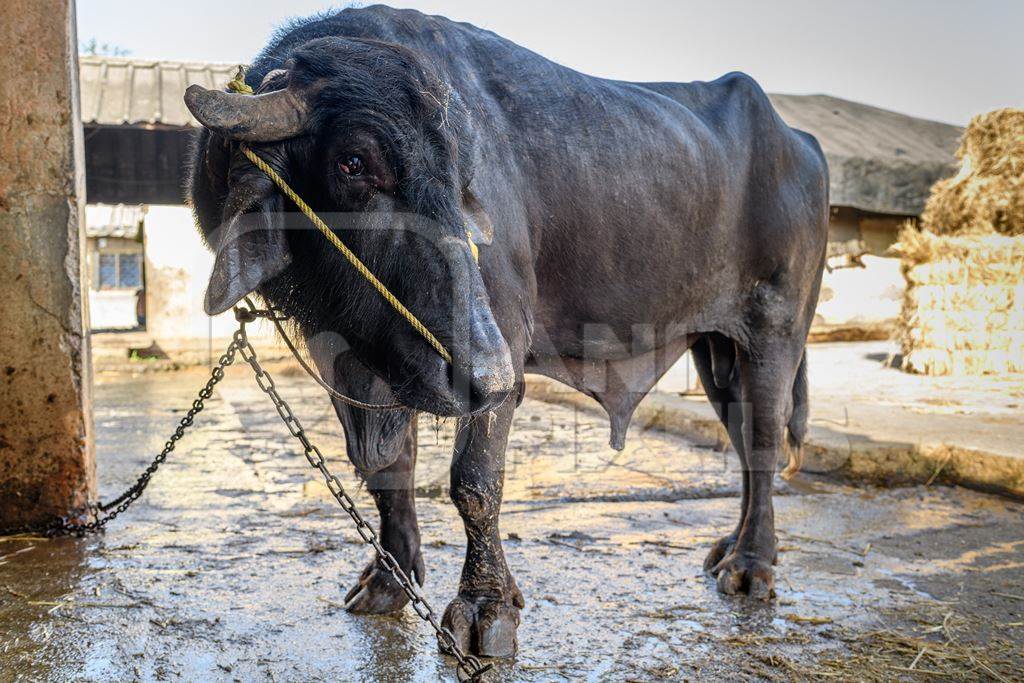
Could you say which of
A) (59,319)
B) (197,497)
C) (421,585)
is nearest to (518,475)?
(197,497)

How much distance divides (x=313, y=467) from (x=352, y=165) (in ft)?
4.28

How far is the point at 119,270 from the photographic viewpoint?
2547 centimetres

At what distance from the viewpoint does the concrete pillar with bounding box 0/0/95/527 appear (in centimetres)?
403

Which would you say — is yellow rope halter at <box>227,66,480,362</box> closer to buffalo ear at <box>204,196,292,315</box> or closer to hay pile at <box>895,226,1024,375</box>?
buffalo ear at <box>204,196,292,315</box>

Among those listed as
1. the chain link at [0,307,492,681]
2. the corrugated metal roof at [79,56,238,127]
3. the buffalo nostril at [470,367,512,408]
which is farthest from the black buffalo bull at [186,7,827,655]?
the corrugated metal roof at [79,56,238,127]

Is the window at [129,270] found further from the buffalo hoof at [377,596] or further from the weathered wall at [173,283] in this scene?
the buffalo hoof at [377,596]

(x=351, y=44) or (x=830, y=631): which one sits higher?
(x=351, y=44)

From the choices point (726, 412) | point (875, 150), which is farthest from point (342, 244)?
point (875, 150)

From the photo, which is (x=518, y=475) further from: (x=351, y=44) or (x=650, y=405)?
(x=351, y=44)

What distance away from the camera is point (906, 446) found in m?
5.54

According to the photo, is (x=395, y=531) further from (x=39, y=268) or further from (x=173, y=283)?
(x=173, y=283)

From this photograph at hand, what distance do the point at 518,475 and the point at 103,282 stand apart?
22.6 metres

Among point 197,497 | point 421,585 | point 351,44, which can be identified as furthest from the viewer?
point 197,497

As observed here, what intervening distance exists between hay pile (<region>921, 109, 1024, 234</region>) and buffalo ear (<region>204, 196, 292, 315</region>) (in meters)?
9.53
